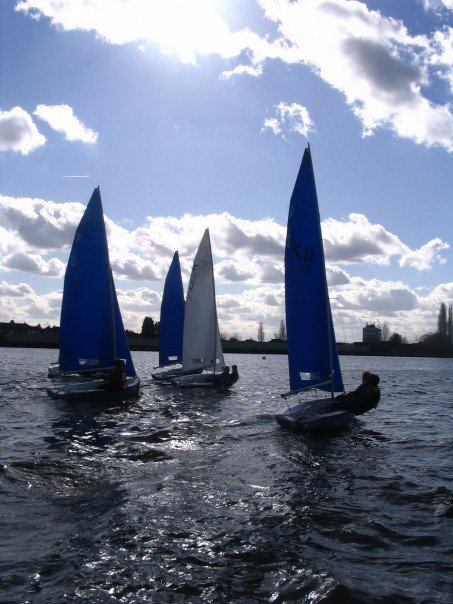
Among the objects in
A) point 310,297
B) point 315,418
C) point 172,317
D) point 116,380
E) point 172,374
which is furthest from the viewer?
point 172,317

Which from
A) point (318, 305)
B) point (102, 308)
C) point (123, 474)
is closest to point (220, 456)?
point (123, 474)

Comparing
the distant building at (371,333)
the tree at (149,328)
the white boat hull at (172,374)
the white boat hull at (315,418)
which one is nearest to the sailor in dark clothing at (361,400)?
the white boat hull at (315,418)

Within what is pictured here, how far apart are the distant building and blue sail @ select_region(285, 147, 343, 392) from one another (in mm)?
173686

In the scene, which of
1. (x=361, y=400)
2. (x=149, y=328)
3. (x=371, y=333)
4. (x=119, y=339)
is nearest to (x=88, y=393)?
(x=119, y=339)

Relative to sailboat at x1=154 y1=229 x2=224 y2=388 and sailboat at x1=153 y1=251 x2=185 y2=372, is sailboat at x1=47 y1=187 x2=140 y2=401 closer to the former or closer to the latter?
sailboat at x1=154 y1=229 x2=224 y2=388

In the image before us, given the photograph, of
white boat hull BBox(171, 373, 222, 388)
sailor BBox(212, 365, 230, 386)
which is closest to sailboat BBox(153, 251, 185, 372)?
white boat hull BBox(171, 373, 222, 388)

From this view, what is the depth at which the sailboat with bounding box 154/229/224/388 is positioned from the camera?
28562 millimetres

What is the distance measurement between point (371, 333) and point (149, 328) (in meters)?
91.1

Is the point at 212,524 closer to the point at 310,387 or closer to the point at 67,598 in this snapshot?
the point at 67,598

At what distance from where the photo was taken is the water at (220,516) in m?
5.44

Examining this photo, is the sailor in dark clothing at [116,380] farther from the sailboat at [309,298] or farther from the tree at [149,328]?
the tree at [149,328]

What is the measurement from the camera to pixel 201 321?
93.8 feet

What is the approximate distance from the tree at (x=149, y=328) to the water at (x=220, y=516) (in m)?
116

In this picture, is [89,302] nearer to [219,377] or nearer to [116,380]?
[116,380]
